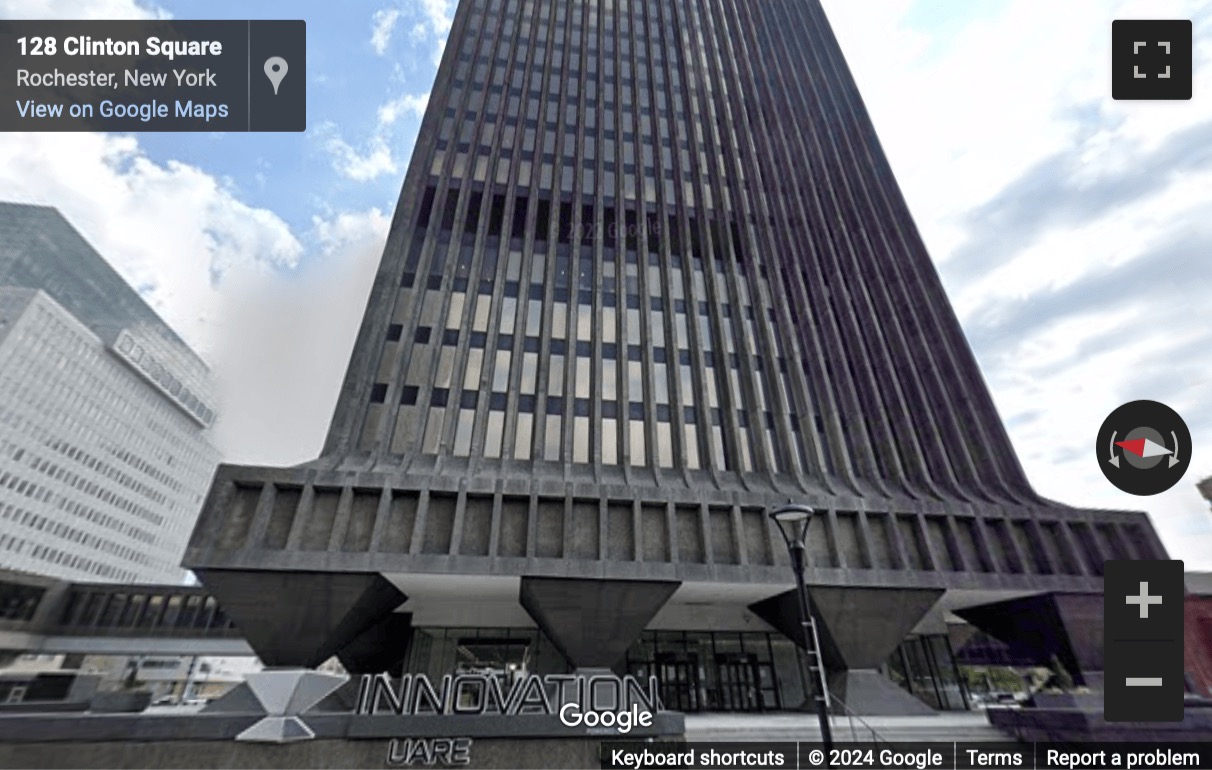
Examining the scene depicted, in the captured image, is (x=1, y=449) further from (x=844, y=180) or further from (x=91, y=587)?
(x=844, y=180)

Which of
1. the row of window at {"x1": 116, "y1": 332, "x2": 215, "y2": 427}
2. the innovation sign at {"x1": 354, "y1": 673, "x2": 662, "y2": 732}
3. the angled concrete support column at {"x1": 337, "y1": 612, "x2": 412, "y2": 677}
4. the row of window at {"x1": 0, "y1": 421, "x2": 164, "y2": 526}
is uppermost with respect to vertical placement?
the row of window at {"x1": 116, "y1": 332, "x2": 215, "y2": 427}

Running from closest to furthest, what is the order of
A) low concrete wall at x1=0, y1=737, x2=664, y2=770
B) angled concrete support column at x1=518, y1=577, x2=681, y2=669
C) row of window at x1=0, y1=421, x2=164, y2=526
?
1. low concrete wall at x1=0, y1=737, x2=664, y2=770
2. angled concrete support column at x1=518, y1=577, x2=681, y2=669
3. row of window at x1=0, y1=421, x2=164, y2=526

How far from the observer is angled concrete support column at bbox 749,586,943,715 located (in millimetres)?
23016

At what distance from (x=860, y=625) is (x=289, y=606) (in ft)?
77.1

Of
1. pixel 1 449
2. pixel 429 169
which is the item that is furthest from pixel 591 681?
pixel 1 449

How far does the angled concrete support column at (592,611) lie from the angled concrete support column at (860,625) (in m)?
6.76

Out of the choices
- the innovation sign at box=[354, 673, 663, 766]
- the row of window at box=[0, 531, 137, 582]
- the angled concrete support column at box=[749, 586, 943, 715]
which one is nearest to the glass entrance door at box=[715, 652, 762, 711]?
→ the angled concrete support column at box=[749, 586, 943, 715]

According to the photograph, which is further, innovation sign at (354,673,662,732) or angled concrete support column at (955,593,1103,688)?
angled concrete support column at (955,593,1103,688)

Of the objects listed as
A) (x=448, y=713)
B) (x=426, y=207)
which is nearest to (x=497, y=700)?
(x=448, y=713)

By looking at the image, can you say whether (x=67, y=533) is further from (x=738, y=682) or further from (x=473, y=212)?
(x=738, y=682)

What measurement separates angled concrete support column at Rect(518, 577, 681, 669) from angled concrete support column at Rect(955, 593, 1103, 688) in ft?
58.3

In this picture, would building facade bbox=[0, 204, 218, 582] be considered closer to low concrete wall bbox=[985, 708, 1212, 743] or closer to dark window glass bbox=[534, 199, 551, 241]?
dark window glass bbox=[534, 199, 551, 241]

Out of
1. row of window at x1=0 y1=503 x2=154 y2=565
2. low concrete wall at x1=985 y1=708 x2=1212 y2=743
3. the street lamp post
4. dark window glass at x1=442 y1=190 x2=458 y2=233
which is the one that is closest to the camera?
the street lamp post

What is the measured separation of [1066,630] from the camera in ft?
80.2
